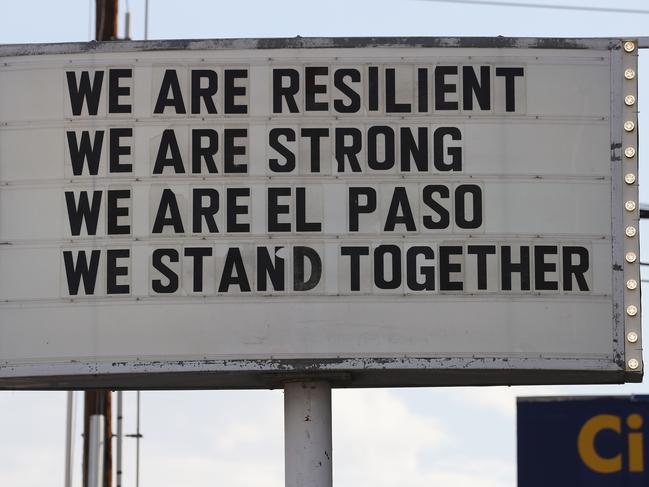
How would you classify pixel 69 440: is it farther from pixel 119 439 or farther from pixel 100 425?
pixel 100 425

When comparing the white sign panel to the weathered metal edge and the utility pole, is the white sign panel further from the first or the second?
the utility pole

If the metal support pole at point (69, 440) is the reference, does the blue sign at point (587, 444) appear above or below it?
below

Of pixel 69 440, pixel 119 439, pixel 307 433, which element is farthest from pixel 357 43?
pixel 69 440

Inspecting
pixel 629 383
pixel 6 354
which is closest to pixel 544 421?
pixel 629 383

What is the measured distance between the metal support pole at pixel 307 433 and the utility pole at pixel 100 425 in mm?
11346

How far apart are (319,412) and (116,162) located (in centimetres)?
224

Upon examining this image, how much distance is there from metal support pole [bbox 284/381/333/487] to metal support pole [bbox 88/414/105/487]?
11.4 metres

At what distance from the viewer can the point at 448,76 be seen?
12906mm

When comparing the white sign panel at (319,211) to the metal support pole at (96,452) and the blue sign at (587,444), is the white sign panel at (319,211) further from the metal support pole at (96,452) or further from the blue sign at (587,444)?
the metal support pole at (96,452)

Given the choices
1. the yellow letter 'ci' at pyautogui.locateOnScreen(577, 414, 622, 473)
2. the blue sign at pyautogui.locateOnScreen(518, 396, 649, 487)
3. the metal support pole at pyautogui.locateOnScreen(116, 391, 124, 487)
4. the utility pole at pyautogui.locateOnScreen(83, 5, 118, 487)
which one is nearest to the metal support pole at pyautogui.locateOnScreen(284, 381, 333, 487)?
the blue sign at pyautogui.locateOnScreen(518, 396, 649, 487)

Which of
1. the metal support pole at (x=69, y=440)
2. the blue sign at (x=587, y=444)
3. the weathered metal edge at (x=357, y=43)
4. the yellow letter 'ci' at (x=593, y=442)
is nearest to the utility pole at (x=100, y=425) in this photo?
the metal support pole at (x=69, y=440)

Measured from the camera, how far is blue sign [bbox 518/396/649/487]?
1542 cm

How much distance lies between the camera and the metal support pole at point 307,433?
1289 centimetres

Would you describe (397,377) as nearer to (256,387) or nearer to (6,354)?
(256,387)
